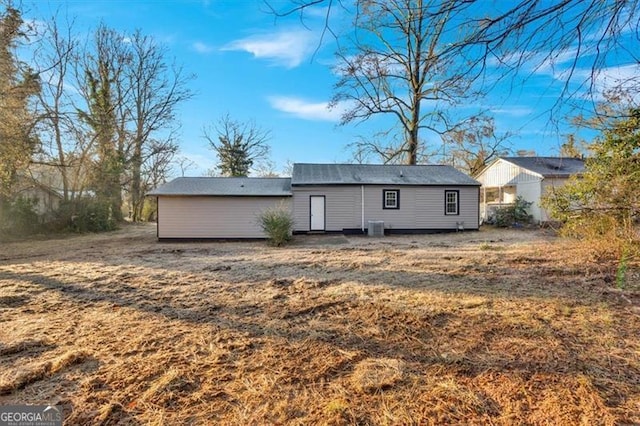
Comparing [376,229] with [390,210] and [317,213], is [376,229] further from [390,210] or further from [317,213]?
[317,213]

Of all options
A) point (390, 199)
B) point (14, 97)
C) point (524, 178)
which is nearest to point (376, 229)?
point (390, 199)

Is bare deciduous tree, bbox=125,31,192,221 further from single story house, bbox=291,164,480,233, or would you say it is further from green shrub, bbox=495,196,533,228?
green shrub, bbox=495,196,533,228

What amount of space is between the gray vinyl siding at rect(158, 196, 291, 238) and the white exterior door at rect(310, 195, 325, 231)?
1553 millimetres

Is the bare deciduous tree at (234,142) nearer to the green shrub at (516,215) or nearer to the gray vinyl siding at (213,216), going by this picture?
the gray vinyl siding at (213,216)

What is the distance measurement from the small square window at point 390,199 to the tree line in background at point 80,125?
1167 centimetres

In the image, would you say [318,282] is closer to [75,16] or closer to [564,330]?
[564,330]

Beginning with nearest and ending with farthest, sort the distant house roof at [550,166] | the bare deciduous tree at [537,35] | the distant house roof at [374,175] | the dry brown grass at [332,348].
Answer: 1. the dry brown grass at [332,348]
2. the bare deciduous tree at [537,35]
3. the distant house roof at [374,175]
4. the distant house roof at [550,166]

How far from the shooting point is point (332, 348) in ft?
8.82

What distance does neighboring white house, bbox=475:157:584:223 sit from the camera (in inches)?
624

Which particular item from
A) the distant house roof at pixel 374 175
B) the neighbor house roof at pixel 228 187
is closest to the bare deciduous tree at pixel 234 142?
the distant house roof at pixel 374 175

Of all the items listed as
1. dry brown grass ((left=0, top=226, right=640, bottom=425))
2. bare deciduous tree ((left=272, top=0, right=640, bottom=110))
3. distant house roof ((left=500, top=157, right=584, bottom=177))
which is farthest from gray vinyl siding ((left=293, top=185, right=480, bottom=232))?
bare deciduous tree ((left=272, top=0, right=640, bottom=110))

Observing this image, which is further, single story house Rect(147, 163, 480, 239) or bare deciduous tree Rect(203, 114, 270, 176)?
bare deciduous tree Rect(203, 114, 270, 176)

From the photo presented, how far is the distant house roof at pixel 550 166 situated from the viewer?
16.0 m

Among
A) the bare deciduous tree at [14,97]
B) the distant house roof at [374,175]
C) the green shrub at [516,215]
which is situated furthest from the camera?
the green shrub at [516,215]
